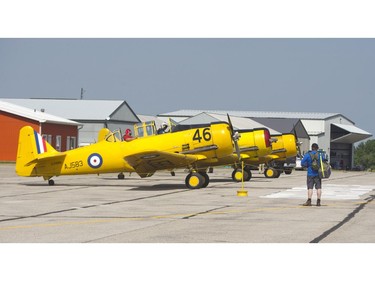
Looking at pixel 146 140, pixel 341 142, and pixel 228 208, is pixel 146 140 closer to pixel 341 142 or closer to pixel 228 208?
pixel 228 208

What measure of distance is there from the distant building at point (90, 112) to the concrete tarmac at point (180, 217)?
54690 mm

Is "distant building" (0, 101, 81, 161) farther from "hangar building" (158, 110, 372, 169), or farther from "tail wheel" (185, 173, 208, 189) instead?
"hangar building" (158, 110, 372, 169)

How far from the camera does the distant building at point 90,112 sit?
7981cm

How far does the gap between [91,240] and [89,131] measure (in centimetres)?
6791

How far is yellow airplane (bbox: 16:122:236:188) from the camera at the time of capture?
1039 inches

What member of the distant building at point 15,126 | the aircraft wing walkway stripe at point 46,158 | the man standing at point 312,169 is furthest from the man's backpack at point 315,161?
the distant building at point 15,126

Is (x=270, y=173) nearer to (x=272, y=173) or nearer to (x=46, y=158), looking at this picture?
(x=272, y=173)

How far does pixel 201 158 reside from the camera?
87.1 feet

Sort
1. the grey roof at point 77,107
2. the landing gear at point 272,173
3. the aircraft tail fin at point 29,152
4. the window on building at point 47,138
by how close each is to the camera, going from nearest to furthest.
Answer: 1. the aircraft tail fin at point 29,152
2. the landing gear at point 272,173
3. the window on building at point 47,138
4. the grey roof at point 77,107

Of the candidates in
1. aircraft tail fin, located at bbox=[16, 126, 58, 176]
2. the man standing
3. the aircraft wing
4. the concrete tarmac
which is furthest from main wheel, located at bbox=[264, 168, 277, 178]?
the man standing

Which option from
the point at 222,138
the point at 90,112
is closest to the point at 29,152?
the point at 222,138

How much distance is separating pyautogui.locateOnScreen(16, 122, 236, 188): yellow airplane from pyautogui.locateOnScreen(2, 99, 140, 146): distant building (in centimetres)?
4967

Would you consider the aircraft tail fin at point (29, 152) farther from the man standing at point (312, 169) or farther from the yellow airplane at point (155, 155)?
the man standing at point (312, 169)

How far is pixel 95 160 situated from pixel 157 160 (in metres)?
2.43
